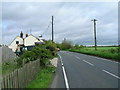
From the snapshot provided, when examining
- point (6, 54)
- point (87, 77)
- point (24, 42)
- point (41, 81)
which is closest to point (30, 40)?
point (24, 42)

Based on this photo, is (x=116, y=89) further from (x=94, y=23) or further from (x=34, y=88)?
(x=94, y=23)

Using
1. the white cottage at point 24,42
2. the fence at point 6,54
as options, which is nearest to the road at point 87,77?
the fence at point 6,54

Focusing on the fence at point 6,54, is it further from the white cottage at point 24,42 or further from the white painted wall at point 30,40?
the white painted wall at point 30,40

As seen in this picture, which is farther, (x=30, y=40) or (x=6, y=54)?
(x=30, y=40)

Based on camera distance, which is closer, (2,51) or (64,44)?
(2,51)

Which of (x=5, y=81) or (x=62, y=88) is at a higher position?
(x=5, y=81)

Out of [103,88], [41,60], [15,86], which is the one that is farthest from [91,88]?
[41,60]

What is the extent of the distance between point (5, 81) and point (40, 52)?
37.4 feet

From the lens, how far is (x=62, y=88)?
9.62 m

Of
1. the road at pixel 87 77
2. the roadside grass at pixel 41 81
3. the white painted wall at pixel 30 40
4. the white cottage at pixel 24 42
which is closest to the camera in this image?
the roadside grass at pixel 41 81

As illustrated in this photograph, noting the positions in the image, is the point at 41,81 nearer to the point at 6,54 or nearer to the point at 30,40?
the point at 6,54

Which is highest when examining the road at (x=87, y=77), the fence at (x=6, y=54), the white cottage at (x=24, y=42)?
the white cottage at (x=24, y=42)

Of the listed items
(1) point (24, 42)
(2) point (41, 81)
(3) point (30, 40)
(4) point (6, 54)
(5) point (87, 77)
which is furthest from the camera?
(1) point (24, 42)

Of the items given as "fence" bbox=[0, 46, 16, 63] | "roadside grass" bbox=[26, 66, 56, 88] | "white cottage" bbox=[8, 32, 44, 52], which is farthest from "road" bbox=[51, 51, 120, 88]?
"white cottage" bbox=[8, 32, 44, 52]
